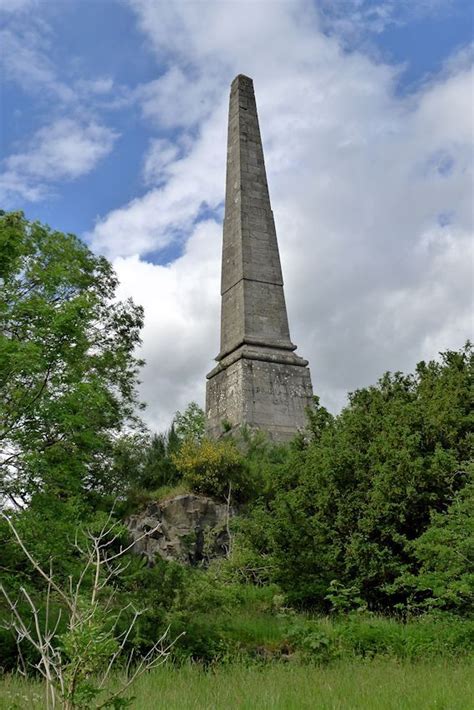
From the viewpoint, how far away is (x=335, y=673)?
6098 mm

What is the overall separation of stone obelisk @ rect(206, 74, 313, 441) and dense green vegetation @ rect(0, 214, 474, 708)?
1.35m

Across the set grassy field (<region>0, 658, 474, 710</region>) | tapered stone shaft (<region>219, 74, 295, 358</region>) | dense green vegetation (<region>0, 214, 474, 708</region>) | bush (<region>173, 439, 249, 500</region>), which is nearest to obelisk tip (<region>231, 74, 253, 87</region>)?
tapered stone shaft (<region>219, 74, 295, 358</region>)

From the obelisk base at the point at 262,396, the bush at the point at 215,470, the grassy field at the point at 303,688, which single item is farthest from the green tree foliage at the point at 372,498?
the obelisk base at the point at 262,396

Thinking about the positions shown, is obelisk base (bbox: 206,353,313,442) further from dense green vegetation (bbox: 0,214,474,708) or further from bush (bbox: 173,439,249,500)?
bush (bbox: 173,439,249,500)

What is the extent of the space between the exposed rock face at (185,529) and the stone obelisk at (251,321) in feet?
8.61

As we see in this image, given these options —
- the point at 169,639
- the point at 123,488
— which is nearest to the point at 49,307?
the point at 169,639

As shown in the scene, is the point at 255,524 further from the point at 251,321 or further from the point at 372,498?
the point at 251,321

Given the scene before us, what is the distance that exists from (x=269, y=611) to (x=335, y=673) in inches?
160

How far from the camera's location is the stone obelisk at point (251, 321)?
1590 cm

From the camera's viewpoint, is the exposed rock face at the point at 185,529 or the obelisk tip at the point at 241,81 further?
the obelisk tip at the point at 241,81

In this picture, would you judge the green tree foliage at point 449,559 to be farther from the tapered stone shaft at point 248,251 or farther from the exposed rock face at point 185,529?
the tapered stone shaft at point 248,251

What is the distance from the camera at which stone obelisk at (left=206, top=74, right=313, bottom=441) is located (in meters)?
15.9

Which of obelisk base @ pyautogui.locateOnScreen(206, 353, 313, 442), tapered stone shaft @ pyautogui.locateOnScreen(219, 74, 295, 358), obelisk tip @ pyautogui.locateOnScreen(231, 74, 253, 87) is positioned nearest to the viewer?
obelisk base @ pyautogui.locateOnScreen(206, 353, 313, 442)

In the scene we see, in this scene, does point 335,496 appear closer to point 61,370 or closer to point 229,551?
point 229,551
